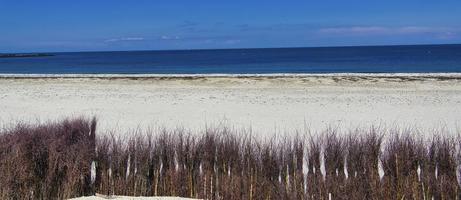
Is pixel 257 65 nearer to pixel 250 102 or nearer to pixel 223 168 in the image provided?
pixel 250 102

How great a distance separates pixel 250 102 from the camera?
19.6 meters

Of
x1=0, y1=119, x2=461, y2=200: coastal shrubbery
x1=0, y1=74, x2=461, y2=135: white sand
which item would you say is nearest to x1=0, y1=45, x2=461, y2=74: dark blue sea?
x1=0, y1=74, x2=461, y2=135: white sand

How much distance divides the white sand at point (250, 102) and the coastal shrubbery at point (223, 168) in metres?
3.67

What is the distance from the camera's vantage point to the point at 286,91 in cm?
2341

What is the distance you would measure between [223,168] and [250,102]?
39.7 ft

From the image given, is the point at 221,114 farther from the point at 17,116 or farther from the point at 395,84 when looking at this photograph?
the point at 395,84

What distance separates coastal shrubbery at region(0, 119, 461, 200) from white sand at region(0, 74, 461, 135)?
3.67 meters

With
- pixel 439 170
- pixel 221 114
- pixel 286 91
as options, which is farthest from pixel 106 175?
pixel 286 91

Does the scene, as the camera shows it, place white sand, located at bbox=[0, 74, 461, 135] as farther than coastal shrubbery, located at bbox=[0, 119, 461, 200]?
Yes

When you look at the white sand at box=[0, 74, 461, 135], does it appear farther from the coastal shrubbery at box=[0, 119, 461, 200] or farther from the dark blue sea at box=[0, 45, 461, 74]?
the dark blue sea at box=[0, 45, 461, 74]

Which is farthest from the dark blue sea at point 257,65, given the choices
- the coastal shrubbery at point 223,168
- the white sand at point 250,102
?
the coastal shrubbery at point 223,168

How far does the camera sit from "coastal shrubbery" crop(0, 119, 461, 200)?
6.87 m

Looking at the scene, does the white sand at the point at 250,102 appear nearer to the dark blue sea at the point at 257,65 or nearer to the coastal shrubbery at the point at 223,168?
the coastal shrubbery at the point at 223,168

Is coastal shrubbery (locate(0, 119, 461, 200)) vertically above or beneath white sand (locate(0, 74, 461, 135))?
above
